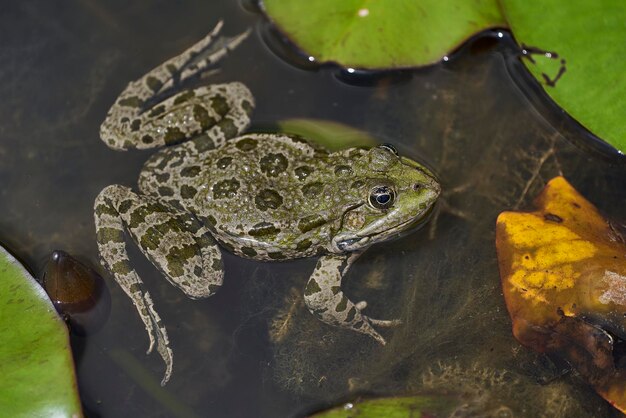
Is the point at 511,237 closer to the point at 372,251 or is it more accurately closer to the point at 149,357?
the point at 372,251

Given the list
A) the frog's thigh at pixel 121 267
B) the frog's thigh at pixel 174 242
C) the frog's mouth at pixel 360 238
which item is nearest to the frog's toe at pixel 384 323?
the frog's mouth at pixel 360 238

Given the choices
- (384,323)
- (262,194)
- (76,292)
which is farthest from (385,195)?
(76,292)

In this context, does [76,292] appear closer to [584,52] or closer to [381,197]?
[381,197]

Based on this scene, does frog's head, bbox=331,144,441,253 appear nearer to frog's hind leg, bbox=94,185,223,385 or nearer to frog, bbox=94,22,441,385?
frog, bbox=94,22,441,385

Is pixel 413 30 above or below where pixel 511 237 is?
above

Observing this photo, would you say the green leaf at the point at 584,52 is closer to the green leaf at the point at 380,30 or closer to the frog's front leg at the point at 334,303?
the green leaf at the point at 380,30

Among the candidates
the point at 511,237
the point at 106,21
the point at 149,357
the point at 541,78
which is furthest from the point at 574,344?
the point at 106,21
